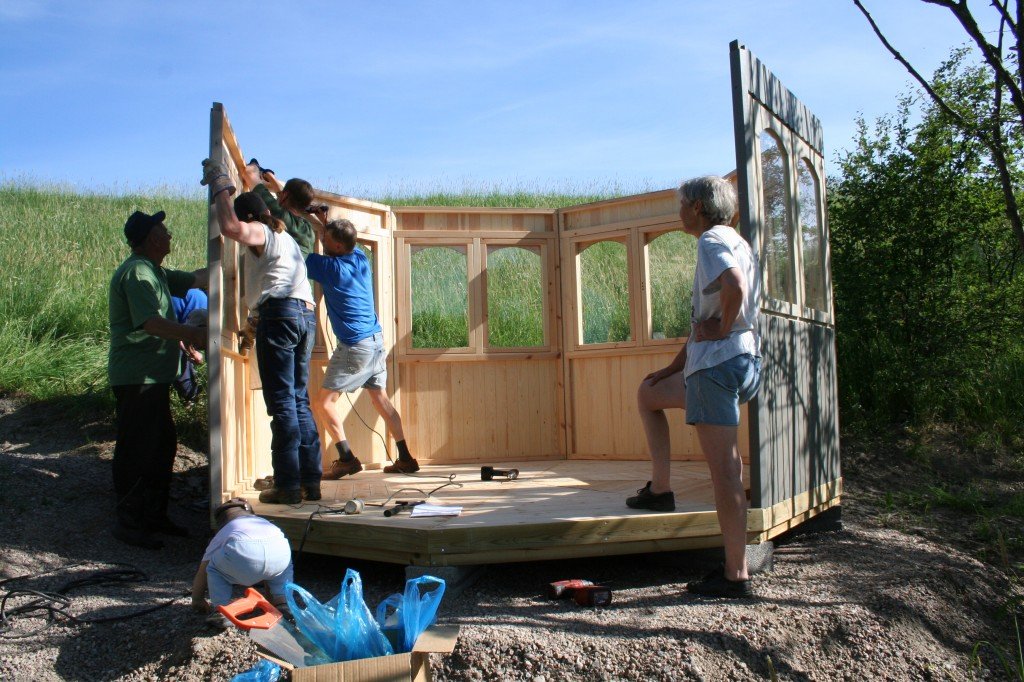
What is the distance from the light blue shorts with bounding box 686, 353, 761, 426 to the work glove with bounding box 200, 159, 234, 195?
2.65m

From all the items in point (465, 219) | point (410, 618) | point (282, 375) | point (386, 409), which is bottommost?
point (410, 618)

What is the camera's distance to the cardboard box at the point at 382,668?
9.46 feet

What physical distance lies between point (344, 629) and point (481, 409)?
4697 mm

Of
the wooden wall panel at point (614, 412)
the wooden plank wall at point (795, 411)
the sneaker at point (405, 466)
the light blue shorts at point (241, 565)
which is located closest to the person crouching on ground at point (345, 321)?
the sneaker at point (405, 466)

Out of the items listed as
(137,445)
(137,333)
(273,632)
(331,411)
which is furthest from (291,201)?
(273,632)

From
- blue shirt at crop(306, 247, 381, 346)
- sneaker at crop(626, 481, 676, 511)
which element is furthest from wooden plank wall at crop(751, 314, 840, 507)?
blue shirt at crop(306, 247, 381, 346)

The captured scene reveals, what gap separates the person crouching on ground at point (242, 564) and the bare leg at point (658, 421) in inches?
77.4

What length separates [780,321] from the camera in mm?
4848

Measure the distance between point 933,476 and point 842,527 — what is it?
220 centimetres

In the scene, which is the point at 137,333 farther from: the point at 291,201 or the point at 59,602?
the point at 59,602

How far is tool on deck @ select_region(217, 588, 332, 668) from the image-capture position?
3.06 metres

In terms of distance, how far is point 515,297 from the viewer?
8289 mm

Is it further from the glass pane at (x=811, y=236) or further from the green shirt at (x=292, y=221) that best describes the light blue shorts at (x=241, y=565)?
the glass pane at (x=811, y=236)

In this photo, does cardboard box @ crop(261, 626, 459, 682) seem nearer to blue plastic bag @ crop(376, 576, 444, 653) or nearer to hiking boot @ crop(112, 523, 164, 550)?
blue plastic bag @ crop(376, 576, 444, 653)
